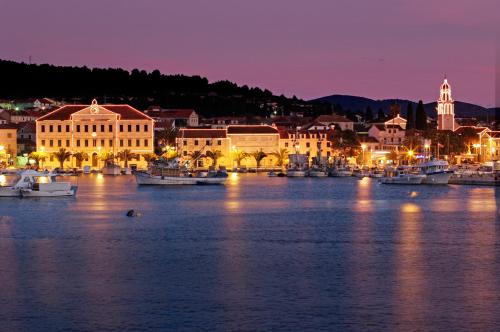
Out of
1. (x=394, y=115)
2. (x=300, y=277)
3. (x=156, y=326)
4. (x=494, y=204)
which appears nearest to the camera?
(x=156, y=326)

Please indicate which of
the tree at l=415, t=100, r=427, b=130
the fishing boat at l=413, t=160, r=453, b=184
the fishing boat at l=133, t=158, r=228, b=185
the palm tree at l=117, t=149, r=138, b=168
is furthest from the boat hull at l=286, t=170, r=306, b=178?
the tree at l=415, t=100, r=427, b=130

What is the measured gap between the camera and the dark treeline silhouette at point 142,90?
126m

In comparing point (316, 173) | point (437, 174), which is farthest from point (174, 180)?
point (316, 173)

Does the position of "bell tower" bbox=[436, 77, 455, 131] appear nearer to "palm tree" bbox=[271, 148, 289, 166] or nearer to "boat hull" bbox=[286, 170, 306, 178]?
"palm tree" bbox=[271, 148, 289, 166]

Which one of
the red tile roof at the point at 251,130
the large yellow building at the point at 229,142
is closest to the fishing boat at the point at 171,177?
the large yellow building at the point at 229,142

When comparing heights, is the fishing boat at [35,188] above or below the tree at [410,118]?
below

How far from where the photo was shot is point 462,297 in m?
16.5

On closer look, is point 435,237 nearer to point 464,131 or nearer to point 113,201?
point 113,201

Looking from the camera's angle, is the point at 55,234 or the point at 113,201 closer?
the point at 55,234

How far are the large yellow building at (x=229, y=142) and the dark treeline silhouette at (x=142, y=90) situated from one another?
36470 millimetres

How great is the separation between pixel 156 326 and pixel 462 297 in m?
5.25

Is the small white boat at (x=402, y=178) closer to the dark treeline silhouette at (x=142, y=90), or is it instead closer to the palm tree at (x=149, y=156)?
the palm tree at (x=149, y=156)

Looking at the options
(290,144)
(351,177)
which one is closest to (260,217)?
(351,177)

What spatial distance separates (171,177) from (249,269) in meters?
35.8
